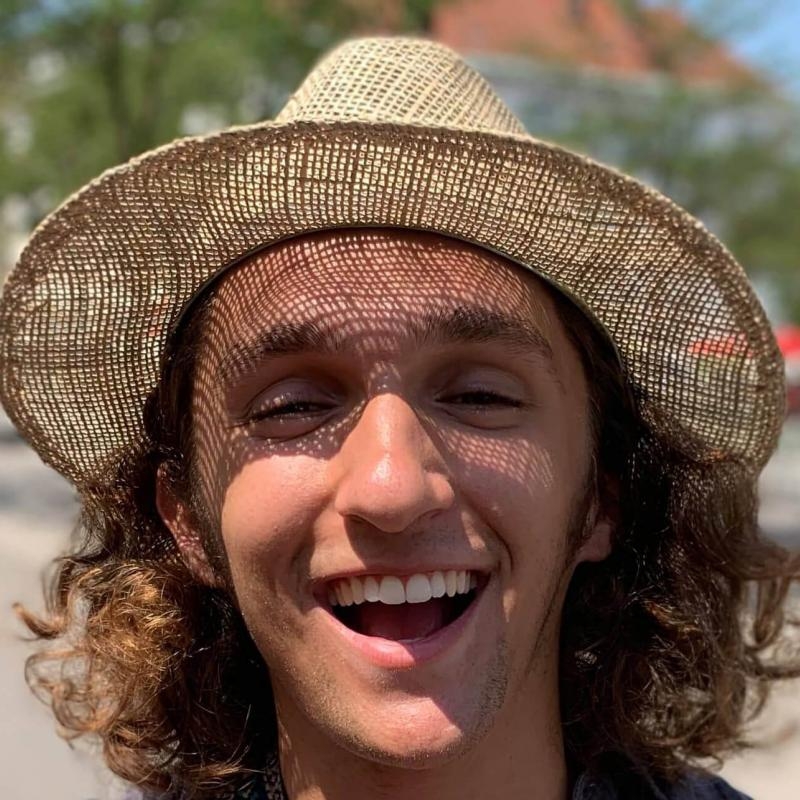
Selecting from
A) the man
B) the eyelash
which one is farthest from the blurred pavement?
the eyelash

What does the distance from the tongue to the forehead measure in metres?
0.43

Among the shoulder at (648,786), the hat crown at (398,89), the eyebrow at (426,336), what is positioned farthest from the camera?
the shoulder at (648,786)

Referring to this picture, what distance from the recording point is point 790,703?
4.69 metres

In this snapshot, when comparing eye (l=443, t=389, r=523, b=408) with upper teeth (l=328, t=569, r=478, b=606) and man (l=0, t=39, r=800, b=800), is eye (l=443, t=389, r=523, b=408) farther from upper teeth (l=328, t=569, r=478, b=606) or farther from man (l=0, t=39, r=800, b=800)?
upper teeth (l=328, t=569, r=478, b=606)

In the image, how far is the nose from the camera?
53.4 inches

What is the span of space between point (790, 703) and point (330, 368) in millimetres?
4063

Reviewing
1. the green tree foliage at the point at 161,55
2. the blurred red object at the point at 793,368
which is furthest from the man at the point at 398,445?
the blurred red object at the point at 793,368

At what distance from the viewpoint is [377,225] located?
1549 mm

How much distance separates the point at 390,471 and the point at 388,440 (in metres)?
0.05

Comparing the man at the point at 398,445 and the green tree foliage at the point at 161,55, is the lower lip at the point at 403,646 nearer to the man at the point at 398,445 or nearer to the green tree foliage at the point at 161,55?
the man at the point at 398,445

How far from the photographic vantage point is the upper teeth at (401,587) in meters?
1.44

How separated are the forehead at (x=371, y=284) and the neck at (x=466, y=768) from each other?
662 mm

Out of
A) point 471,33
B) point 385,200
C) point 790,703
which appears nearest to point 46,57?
point 790,703

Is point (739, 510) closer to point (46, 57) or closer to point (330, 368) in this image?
point (330, 368)
